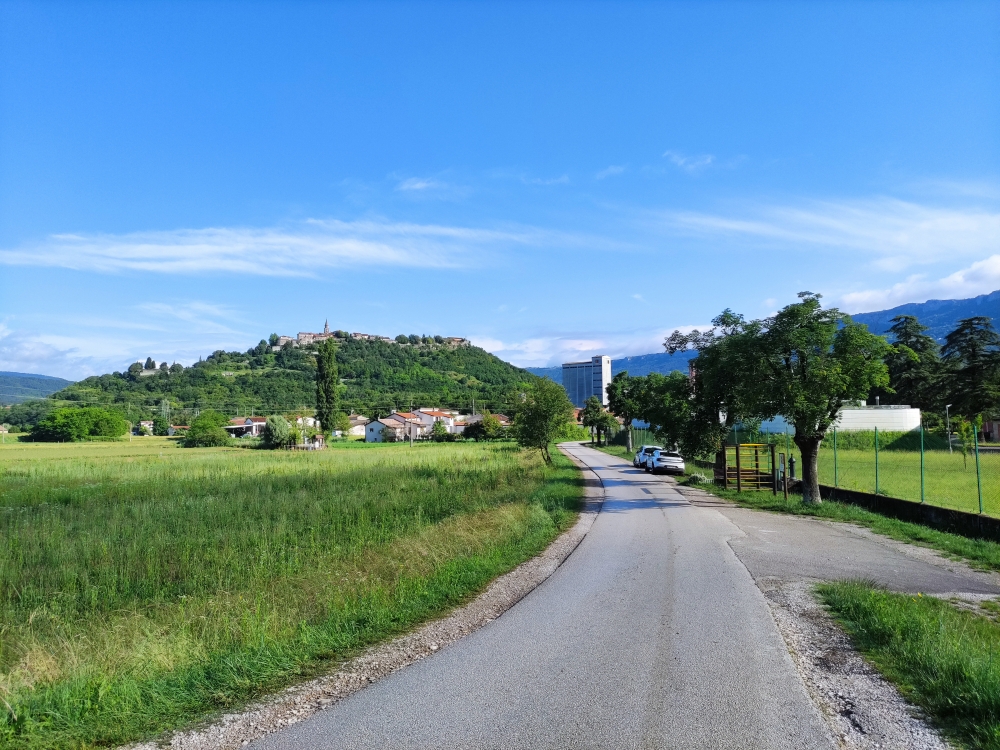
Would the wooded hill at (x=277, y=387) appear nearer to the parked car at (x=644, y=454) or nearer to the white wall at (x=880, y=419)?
the white wall at (x=880, y=419)

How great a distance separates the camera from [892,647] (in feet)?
21.4

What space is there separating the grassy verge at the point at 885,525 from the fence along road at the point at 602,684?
582 cm

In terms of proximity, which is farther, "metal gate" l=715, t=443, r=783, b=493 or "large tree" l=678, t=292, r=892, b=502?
"metal gate" l=715, t=443, r=783, b=493

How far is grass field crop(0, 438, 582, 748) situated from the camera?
532cm

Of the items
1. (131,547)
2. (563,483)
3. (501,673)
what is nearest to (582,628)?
(501,673)

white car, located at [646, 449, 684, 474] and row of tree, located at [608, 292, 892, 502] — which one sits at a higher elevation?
row of tree, located at [608, 292, 892, 502]

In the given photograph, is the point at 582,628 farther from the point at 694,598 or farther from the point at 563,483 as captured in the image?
the point at 563,483

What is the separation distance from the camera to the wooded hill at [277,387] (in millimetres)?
142625

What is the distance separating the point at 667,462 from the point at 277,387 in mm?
139749

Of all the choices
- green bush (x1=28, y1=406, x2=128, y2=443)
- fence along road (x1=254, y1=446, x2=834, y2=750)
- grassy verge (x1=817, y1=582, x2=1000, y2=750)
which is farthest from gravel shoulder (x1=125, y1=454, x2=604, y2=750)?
green bush (x1=28, y1=406, x2=128, y2=443)

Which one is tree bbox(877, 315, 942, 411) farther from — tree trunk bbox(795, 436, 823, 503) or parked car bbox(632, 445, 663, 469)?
tree trunk bbox(795, 436, 823, 503)

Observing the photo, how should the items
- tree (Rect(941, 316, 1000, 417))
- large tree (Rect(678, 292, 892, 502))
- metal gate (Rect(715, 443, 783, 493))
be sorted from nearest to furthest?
large tree (Rect(678, 292, 892, 502)), metal gate (Rect(715, 443, 783, 493)), tree (Rect(941, 316, 1000, 417))

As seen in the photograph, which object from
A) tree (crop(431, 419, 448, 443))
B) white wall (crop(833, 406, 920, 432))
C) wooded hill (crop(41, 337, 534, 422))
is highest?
wooded hill (crop(41, 337, 534, 422))

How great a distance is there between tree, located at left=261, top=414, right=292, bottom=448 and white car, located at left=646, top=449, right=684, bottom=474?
2410 inches
